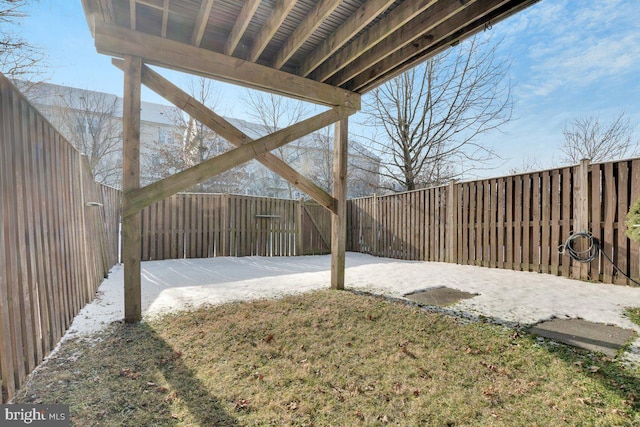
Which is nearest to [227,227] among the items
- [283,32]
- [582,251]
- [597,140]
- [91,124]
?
[283,32]

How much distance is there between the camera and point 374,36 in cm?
302

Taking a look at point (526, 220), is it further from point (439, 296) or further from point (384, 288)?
point (384, 288)

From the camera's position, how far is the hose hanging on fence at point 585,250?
4.15 meters

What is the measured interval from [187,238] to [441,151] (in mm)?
9017

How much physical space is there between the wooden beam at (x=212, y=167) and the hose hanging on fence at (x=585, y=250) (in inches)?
172

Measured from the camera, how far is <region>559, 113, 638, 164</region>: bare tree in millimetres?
11672

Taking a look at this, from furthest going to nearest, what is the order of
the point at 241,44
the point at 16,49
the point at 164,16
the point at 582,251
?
the point at 16,49
the point at 582,251
the point at 241,44
the point at 164,16

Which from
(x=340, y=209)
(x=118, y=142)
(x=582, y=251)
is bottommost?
(x=582, y=251)

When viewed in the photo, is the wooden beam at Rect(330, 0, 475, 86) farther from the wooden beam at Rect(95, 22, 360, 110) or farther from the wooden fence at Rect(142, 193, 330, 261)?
the wooden fence at Rect(142, 193, 330, 261)

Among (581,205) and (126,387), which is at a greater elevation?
(581,205)

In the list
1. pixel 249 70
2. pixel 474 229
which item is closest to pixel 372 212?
pixel 474 229

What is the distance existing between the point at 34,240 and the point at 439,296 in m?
4.25

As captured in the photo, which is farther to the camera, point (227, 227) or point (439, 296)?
point (227, 227)

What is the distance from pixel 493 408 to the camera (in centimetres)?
161
